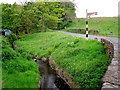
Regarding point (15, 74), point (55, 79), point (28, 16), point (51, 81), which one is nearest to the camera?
point (15, 74)

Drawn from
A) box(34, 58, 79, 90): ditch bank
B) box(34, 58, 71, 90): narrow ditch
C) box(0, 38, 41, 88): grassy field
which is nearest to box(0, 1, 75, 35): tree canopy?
box(34, 58, 79, 90): ditch bank

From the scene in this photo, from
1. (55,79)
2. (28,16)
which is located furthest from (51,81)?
(28,16)

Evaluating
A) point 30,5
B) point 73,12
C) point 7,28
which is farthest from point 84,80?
point 73,12

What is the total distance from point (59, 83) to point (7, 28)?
2629 centimetres

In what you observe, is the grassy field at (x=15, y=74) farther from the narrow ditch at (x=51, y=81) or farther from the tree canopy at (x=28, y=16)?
the tree canopy at (x=28, y=16)

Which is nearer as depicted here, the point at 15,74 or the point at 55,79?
the point at 15,74

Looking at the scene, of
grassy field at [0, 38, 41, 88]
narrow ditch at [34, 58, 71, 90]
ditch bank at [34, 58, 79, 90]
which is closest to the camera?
grassy field at [0, 38, 41, 88]

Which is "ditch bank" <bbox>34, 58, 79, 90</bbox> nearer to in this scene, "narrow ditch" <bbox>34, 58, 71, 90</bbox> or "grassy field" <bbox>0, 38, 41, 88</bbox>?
"narrow ditch" <bbox>34, 58, 71, 90</bbox>

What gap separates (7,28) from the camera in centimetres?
3938

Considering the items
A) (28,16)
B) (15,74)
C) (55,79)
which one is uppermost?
(28,16)

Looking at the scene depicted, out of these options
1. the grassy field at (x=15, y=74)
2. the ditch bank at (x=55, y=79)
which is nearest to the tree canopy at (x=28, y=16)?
the ditch bank at (x=55, y=79)

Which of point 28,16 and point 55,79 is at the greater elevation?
point 28,16

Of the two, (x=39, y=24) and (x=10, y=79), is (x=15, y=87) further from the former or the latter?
(x=39, y=24)

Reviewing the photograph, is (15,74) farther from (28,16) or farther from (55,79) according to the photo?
(28,16)
